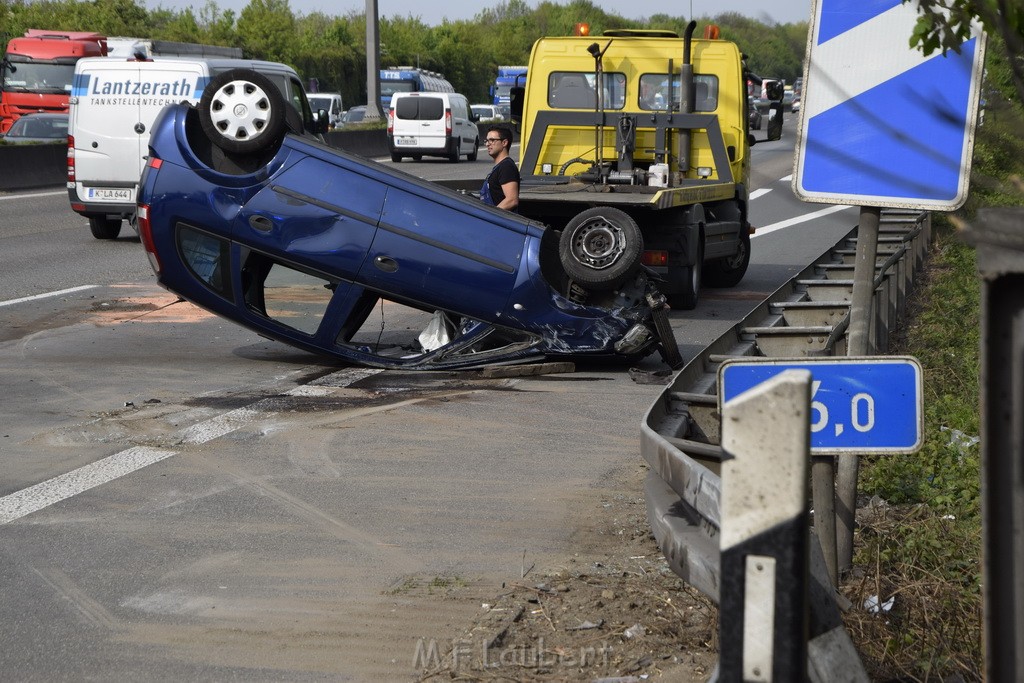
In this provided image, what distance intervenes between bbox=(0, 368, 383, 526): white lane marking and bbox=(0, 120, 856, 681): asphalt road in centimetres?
2

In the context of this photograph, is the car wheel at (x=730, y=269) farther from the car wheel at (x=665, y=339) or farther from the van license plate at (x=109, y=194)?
the van license plate at (x=109, y=194)

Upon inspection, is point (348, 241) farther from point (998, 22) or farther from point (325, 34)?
point (325, 34)

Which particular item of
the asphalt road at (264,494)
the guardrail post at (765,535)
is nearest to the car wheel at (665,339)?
the asphalt road at (264,494)

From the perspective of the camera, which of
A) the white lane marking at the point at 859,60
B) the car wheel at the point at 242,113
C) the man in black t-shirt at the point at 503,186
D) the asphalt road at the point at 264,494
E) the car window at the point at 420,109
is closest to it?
the white lane marking at the point at 859,60

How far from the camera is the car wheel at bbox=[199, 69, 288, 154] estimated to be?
9.23m

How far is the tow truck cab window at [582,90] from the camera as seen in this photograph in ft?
48.1

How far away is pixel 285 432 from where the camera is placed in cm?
770

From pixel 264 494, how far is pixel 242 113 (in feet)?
12.4

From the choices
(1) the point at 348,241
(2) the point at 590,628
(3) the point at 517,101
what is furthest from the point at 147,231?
(3) the point at 517,101

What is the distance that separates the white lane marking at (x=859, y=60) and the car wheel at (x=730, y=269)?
36.5 ft

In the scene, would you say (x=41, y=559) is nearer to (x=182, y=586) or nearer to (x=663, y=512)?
(x=182, y=586)

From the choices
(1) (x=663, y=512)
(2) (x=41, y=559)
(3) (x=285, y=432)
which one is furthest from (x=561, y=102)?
(1) (x=663, y=512)

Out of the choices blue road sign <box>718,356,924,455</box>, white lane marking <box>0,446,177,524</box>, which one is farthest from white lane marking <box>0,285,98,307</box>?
blue road sign <box>718,356,924,455</box>

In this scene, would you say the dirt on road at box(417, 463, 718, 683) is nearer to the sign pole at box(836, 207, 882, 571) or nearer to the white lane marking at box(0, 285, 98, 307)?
the sign pole at box(836, 207, 882, 571)
